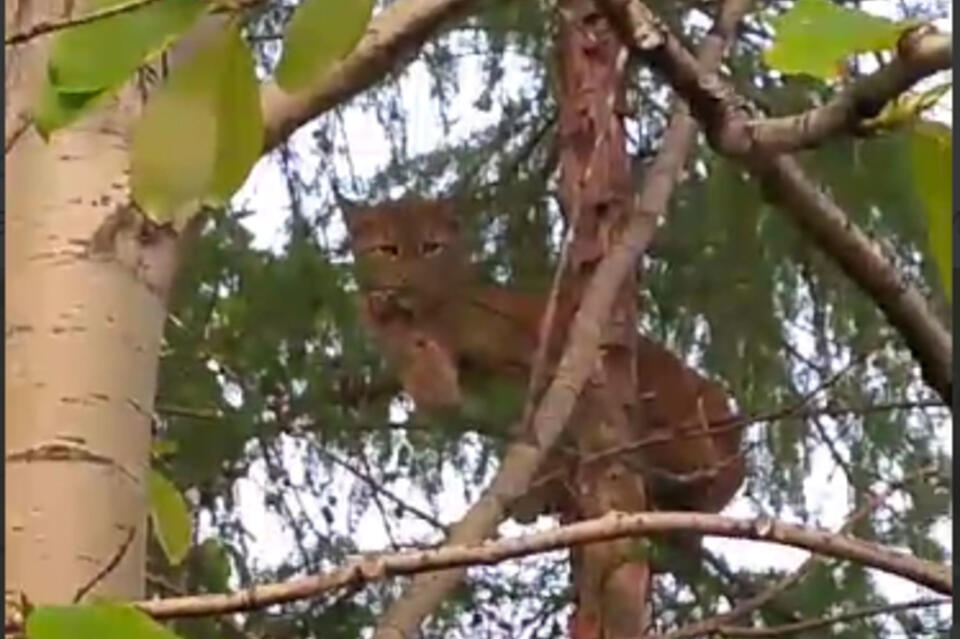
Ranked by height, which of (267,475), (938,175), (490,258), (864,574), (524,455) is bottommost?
(938,175)

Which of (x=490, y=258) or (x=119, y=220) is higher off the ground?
(x=490, y=258)

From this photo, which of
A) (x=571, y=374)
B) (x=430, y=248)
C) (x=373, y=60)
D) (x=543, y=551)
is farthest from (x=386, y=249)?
(x=543, y=551)

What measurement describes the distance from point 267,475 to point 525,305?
0.41 metres

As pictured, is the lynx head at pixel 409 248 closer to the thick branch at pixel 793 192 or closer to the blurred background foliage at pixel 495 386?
the blurred background foliage at pixel 495 386

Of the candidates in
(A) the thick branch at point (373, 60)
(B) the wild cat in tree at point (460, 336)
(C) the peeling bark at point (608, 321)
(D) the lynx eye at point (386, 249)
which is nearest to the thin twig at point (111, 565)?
(A) the thick branch at point (373, 60)

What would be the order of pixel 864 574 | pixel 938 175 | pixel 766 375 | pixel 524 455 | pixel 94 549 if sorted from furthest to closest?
pixel 766 375, pixel 864 574, pixel 524 455, pixel 94 549, pixel 938 175

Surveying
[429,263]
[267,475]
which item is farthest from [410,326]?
[267,475]

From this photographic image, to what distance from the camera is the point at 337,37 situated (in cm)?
55

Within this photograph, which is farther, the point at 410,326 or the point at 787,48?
the point at 410,326

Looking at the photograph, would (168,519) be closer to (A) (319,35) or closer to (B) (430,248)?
(A) (319,35)

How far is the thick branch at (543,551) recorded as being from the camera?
61 centimetres

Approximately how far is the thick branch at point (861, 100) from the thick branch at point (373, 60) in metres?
0.31

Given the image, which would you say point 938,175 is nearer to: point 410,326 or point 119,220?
point 119,220

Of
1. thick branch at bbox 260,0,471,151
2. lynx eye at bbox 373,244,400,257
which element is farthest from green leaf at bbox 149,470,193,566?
lynx eye at bbox 373,244,400,257
